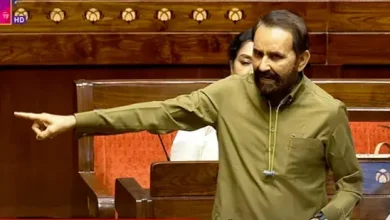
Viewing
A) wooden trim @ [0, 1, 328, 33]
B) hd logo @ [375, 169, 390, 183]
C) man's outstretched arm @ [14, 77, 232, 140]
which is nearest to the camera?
man's outstretched arm @ [14, 77, 232, 140]

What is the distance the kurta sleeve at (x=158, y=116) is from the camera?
1.86m

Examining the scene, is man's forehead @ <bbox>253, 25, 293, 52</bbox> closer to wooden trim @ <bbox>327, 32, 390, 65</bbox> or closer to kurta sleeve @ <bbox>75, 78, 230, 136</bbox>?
kurta sleeve @ <bbox>75, 78, 230, 136</bbox>

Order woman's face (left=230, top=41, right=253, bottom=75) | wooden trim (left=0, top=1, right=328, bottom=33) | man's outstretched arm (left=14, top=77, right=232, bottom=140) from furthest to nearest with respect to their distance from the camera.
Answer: wooden trim (left=0, top=1, right=328, bottom=33) < woman's face (left=230, top=41, right=253, bottom=75) < man's outstretched arm (left=14, top=77, right=232, bottom=140)

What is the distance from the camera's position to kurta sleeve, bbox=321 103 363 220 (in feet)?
6.31

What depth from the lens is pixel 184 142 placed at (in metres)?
2.78

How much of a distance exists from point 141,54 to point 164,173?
1.20m

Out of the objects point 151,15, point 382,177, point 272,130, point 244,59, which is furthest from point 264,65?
point 151,15

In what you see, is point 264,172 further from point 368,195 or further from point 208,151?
point 208,151

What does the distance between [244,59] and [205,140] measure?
25cm

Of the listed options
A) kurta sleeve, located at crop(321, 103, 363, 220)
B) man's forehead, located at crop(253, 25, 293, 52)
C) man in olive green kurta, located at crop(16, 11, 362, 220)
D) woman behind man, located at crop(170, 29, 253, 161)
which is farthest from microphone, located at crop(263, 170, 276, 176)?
woman behind man, located at crop(170, 29, 253, 161)

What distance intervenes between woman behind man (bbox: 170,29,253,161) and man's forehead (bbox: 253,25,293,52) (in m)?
0.84

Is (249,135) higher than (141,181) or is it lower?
higher

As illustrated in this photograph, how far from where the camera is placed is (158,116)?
75.6 inches

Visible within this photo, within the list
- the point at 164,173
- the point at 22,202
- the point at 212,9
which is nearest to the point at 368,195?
the point at 164,173
